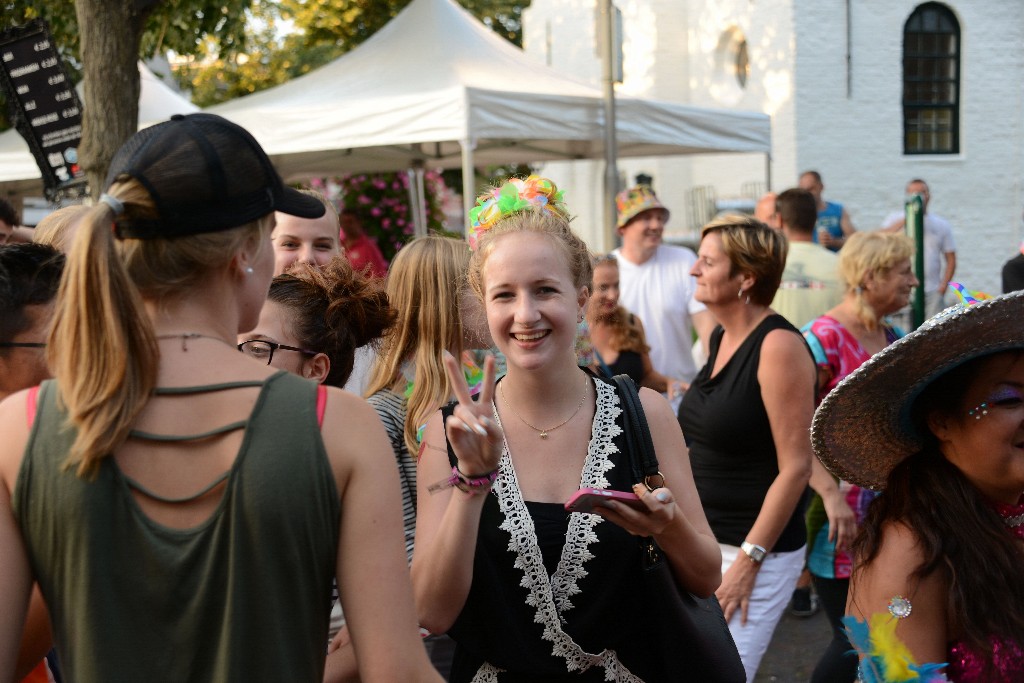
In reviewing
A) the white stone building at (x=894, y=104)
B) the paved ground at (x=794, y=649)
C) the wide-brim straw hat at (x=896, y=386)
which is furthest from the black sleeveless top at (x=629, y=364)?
the white stone building at (x=894, y=104)

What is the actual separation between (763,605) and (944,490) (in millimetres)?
1500

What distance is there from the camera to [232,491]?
1.50 m

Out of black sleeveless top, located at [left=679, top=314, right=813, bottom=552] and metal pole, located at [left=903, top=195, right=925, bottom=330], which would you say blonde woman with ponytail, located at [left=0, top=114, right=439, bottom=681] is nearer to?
black sleeveless top, located at [left=679, top=314, right=813, bottom=552]

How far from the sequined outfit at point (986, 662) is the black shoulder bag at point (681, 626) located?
1.49 ft

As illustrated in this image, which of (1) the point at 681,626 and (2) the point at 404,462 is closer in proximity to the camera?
(1) the point at 681,626

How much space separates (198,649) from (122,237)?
61cm

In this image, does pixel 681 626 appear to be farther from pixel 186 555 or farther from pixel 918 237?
pixel 918 237

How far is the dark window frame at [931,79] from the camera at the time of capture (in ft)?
61.8

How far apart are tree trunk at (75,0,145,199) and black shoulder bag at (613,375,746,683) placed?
4.83 meters

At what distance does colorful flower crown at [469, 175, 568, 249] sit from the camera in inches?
106

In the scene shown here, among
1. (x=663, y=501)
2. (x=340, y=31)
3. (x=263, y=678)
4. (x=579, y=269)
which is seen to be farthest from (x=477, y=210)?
(x=340, y=31)

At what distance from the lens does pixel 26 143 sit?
7.20 m

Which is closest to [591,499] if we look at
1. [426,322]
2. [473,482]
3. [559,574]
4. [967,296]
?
[473,482]

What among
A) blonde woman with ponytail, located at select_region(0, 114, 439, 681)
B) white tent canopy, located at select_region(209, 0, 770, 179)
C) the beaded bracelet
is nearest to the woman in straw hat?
the beaded bracelet
